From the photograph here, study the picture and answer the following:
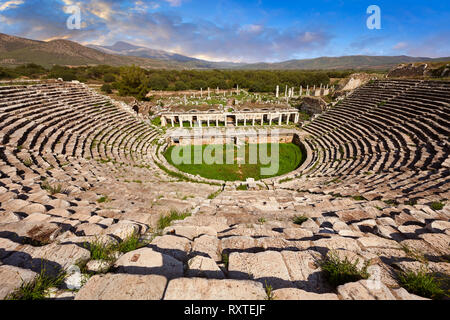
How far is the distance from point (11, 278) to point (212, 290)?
236cm

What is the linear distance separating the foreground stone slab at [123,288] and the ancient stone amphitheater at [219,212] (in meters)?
0.01

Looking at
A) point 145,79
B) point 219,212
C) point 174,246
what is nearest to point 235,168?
point 219,212

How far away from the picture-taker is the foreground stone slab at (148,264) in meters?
2.44

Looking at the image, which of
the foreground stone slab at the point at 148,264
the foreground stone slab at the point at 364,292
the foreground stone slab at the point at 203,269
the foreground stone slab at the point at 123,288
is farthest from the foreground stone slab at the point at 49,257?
the foreground stone slab at the point at 364,292

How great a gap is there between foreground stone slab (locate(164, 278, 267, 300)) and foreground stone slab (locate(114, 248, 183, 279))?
39cm

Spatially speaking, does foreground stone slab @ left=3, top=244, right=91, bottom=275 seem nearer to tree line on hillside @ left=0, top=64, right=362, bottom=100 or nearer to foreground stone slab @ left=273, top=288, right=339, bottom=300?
foreground stone slab @ left=273, top=288, right=339, bottom=300

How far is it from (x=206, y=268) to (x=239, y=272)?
48 centimetres

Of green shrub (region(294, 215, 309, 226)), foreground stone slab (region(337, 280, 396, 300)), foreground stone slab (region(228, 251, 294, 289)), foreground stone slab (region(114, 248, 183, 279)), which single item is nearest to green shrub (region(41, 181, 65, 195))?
foreground stone slab (region(114, 248, 183, 279))

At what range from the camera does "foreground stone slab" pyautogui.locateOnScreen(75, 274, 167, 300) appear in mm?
1910

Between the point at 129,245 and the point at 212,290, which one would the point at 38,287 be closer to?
the point at 129,245

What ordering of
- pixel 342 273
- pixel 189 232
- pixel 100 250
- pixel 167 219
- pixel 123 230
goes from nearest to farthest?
pixel 342 273, pixel 100 250, pixel 123 230, pixel 189 232, pixel 167 219

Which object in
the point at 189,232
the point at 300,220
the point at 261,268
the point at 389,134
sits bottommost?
the point at 300,220

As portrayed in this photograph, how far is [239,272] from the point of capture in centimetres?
260

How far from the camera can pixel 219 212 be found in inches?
253
